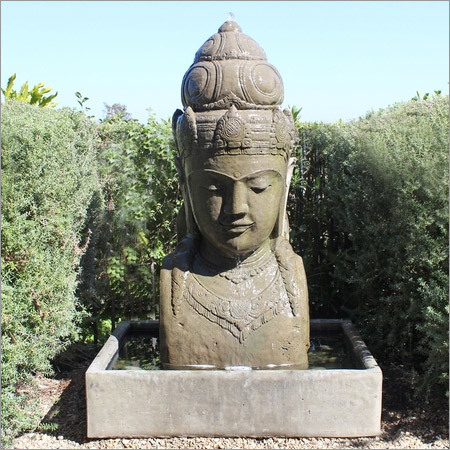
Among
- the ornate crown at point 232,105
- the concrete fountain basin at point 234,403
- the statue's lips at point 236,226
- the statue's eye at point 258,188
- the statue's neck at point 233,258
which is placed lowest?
the concrete fountain basin at point 234,403

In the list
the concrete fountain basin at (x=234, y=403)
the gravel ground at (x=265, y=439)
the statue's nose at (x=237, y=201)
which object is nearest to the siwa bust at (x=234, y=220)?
Answer: the statue's nose at (x=237, y=201)

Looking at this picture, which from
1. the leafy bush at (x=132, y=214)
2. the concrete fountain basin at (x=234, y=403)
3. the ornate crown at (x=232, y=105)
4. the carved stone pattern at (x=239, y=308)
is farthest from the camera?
the leafy bush at (x=132, y=214)

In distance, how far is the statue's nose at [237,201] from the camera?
3.89m

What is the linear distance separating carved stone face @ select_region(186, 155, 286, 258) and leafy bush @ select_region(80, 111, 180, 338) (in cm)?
180

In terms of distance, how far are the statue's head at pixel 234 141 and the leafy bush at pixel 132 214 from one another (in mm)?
1745

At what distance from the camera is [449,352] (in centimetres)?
389

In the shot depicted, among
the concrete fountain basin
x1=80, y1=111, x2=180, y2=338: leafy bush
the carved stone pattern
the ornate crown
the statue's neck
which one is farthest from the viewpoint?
x1=80, y1=111, x2=180, y2=338: leafy bush

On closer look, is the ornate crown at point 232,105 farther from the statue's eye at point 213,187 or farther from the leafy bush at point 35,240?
the leafy bush at point 35,240

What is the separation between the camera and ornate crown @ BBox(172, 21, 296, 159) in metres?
3.87

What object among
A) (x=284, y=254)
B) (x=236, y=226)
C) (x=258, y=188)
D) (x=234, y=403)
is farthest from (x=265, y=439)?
(x=258, y=188)

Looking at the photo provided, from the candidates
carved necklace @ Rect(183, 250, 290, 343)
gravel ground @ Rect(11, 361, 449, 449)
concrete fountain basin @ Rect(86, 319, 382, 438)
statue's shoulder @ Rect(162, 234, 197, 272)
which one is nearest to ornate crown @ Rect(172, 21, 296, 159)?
statue's shoulder @ Rect(162, 234, 197, 272)

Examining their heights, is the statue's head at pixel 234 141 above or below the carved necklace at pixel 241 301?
above

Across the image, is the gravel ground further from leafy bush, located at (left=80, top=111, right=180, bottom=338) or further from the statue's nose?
the statue's nose

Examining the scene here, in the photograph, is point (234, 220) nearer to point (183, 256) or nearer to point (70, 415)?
point (183, 256)
